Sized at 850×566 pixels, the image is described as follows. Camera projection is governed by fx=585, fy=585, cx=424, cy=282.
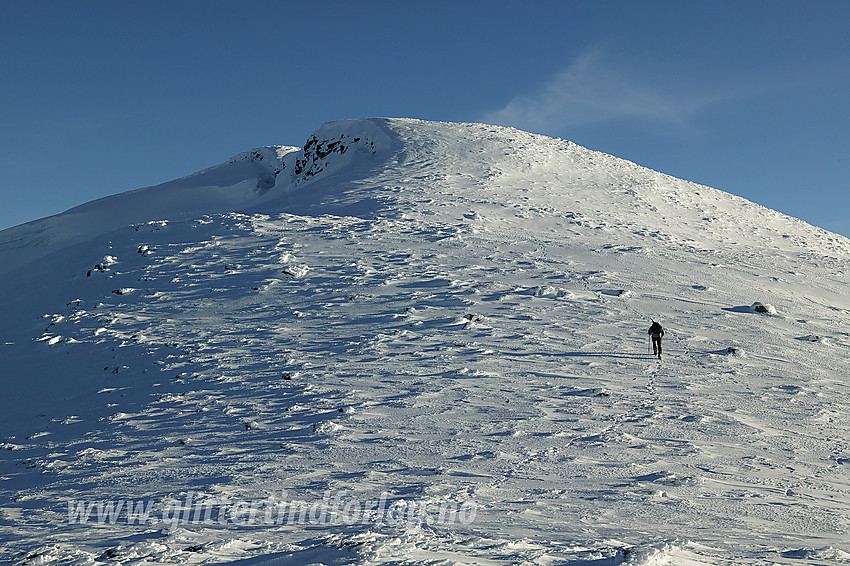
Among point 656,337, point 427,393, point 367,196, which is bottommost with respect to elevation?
point 427,393

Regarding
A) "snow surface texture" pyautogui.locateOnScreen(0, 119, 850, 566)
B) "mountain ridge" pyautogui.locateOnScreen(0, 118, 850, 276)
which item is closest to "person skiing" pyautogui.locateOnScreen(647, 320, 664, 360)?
"snow surface texture" pyautogui.locateOnScreen(0, 119, 850, 566)

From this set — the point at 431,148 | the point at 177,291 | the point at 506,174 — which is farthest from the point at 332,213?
the point at 431,148

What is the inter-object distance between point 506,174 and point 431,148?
289 inches

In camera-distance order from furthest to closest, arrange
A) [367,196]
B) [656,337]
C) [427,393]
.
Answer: [367,196], [656,337], [427,393]

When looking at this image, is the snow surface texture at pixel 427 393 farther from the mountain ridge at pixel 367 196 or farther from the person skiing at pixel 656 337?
the mountain ridge at pixel 367 196

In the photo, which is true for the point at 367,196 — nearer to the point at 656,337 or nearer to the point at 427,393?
the point at 656,337

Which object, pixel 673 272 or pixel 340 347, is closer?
pixel 340 347

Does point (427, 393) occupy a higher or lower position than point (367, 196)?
lower

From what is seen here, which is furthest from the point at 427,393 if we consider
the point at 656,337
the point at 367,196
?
the point at 367,196

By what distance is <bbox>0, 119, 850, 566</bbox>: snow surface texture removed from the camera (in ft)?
22.4

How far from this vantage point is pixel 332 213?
26.4 metres

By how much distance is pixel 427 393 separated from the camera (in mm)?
11336

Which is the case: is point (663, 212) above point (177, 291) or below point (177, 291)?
above

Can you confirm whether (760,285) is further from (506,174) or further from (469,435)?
(506,174)
